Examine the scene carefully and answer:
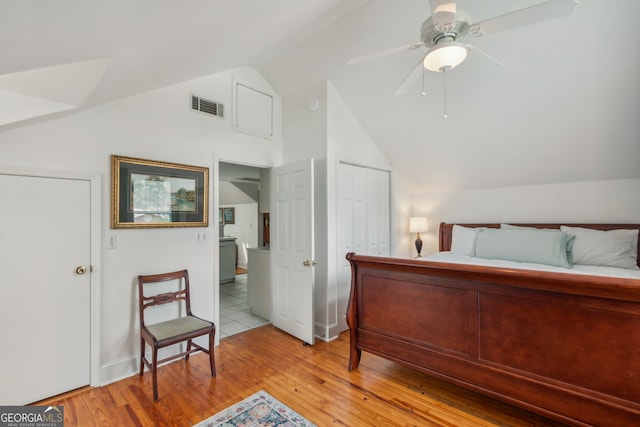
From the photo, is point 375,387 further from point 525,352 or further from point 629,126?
point 629,126

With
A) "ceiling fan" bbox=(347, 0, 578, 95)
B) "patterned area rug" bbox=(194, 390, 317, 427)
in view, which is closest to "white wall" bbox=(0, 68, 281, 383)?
"patterned area rug" bbox=(194, 390, 317, 427)

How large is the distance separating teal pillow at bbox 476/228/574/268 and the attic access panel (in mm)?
2963

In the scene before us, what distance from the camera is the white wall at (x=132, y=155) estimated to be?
2.20 m

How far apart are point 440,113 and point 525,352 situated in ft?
8.05

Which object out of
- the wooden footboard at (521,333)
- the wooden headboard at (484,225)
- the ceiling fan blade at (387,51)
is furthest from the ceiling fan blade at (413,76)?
the wooden headboard at (484,225)

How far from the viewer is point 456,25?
5.42 feet

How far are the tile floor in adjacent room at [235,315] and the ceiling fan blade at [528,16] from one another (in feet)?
11.9

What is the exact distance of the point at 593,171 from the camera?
10.3 ft

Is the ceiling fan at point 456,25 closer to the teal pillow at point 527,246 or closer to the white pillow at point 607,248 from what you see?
the teal pillow at point 527,246

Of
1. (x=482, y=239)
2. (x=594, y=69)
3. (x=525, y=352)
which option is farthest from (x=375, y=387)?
(x=594, y=69)

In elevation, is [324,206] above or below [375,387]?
above

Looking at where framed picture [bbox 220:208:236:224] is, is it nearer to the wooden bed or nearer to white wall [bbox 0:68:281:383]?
white wall [bbox 0:68:281:383]

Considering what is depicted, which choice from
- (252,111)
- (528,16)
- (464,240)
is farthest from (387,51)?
(464,240)

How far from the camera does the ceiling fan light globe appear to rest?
1.63m
